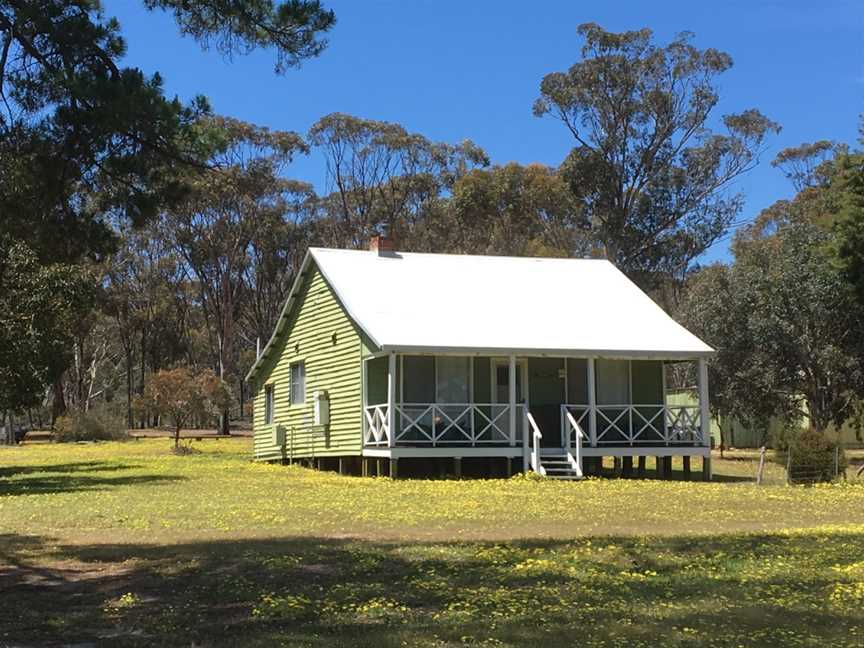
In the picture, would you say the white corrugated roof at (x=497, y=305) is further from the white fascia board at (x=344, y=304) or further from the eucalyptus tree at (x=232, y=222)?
the eucalyptus tree at (x=232, y=222)

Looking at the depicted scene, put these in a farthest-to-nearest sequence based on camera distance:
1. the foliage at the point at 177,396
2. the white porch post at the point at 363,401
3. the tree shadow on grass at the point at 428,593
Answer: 1. the foliage at the point at 177,396
2. the white porch post at the point at 363,401
3. the tree shadow on grass at the point at 428,593

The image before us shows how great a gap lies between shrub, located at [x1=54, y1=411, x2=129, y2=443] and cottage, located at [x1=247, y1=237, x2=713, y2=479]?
74.9 ft

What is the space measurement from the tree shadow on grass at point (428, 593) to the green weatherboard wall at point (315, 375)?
1300cm

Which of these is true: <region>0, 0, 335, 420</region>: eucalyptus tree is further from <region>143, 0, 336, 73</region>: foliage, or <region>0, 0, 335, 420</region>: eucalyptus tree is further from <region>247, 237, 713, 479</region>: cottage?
<region>247, 237, 713, 479</region>: cottage

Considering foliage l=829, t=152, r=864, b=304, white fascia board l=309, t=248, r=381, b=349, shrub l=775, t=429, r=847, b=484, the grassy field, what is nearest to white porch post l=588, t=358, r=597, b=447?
shrub l=775, t=429, r=847, b=484

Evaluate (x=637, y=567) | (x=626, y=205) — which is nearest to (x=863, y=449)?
(x=626, y=205)

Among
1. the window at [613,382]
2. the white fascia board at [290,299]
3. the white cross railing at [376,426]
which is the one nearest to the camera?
the white cross railing at [376,426]

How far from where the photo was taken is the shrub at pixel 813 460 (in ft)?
64.2

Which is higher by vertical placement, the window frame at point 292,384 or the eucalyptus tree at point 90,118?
the eucalyptus tree at point 90,118

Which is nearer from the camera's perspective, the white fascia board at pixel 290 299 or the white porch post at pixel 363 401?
the white porch post at pixel 363 401

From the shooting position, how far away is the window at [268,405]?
29.7 metres

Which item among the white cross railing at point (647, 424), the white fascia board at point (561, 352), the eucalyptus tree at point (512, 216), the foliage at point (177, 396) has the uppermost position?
the eucalyptus tree at point (512, 216)

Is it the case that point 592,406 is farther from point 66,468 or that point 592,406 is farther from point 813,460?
point 66,468

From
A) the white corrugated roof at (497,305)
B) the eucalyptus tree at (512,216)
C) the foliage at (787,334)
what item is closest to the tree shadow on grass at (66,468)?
the white corrugated roof at (497,305)
